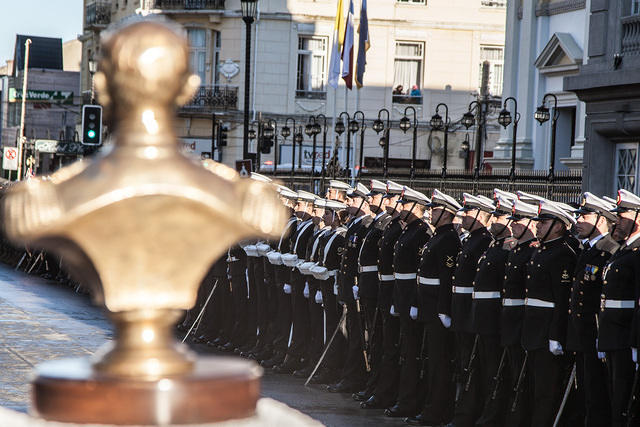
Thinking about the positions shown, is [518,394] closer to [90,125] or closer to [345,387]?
[345,387]

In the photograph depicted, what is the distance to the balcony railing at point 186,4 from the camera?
4469cm

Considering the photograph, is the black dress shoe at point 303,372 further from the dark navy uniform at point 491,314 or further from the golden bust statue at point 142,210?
the golden bust statue at point 142,210

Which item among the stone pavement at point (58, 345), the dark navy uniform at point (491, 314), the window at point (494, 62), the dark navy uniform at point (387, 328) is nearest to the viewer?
the dark navy uniform at point (491, 314)

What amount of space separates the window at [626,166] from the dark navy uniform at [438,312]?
8882mm

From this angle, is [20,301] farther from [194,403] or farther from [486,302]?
[194,403]

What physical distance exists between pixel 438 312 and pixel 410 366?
2.53 ft

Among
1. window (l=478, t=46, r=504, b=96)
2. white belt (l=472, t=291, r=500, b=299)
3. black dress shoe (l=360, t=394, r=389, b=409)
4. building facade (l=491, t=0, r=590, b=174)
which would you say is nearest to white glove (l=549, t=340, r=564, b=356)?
white belt (l=472, t=291, r=500, b=299)

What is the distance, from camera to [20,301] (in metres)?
21.9

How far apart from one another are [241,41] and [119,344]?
4190 centimetres

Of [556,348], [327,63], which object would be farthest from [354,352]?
[327,63]

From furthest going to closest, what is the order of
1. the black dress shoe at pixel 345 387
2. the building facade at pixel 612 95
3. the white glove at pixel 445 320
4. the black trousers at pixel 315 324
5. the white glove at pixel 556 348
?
the building facade at pixel 612 95
the black trousers at pixel 315 324
the black dress shoe at pixel 345 387
the white glove at pixel 445 320
the white glove at pixel 556 348

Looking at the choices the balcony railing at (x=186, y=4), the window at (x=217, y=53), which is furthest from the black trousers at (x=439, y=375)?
the balcony railing at (x=186, y=4)

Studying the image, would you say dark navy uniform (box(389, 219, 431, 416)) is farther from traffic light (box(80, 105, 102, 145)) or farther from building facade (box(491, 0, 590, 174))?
building facade (box(491, 0, 590, 174))

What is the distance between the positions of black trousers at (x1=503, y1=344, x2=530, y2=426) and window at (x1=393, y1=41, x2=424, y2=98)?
34965 millimetres
